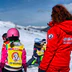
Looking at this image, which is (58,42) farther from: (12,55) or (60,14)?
(12,55)

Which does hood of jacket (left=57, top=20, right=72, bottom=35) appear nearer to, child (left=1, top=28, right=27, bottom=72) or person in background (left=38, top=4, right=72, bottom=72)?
person in background (left=38, top=4, right=72, bottom=72)

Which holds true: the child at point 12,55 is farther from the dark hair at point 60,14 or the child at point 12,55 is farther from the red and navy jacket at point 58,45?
the dark hair at point 60,14

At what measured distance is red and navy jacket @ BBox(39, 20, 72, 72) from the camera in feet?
11.5

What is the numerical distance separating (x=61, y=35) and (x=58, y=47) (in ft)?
0.55

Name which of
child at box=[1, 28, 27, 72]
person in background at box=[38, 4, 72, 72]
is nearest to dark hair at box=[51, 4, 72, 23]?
person in background at box=[38, 4, 72, 72]

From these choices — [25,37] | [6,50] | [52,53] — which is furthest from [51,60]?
[25,37]

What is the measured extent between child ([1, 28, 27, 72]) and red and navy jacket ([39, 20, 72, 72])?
4.57 ft

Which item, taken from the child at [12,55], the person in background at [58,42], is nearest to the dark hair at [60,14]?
the person in background at [58,42]

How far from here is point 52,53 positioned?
3.51m

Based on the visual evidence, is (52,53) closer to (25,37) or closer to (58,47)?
(58,47)

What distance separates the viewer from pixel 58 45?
3525mm

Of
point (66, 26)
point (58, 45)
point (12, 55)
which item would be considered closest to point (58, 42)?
point (58, 45)

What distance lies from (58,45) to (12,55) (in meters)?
1.59

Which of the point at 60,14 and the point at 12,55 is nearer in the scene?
the point at 60,14
